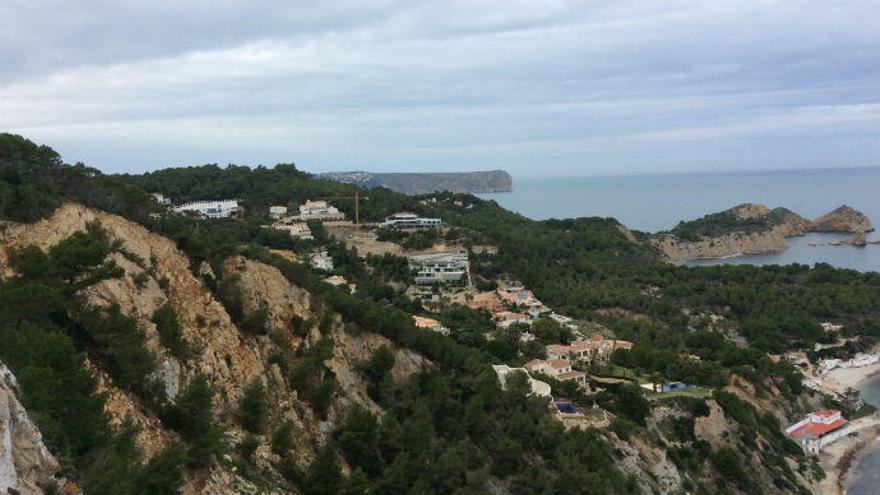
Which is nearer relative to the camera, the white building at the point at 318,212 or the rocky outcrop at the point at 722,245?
the white building at the point at 318,212

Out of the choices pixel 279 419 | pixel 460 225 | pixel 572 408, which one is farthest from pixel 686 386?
pixel 460 225

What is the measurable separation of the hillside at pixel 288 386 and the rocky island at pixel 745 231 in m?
73.2

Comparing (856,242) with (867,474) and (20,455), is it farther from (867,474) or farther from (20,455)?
(20,455)

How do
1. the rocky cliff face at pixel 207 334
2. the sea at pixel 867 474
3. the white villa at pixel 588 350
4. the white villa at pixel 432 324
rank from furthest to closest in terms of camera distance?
the white villa at pixel 588 350 < the white villa at pixel 432 324 < the sea at pixel 867 474 < the rocky cliff face at pixel 207 334

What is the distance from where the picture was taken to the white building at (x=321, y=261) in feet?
149

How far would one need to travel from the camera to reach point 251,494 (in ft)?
42.1

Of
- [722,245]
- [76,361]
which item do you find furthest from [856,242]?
[76,361]

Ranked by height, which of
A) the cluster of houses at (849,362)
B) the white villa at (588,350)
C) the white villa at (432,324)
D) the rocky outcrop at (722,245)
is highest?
the white villa at (432,324)

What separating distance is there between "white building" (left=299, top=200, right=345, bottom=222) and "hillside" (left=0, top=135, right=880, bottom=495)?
19.4 m

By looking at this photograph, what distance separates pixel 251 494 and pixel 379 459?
532cm

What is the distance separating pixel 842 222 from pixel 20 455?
15555 cm

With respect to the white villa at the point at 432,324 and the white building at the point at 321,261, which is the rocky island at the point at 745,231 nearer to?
the white building at the point at 321,261

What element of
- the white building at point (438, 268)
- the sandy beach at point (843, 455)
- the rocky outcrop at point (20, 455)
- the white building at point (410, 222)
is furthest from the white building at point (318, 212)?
the rocky outcrop at point (20, 455)

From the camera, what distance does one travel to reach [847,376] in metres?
46.9
